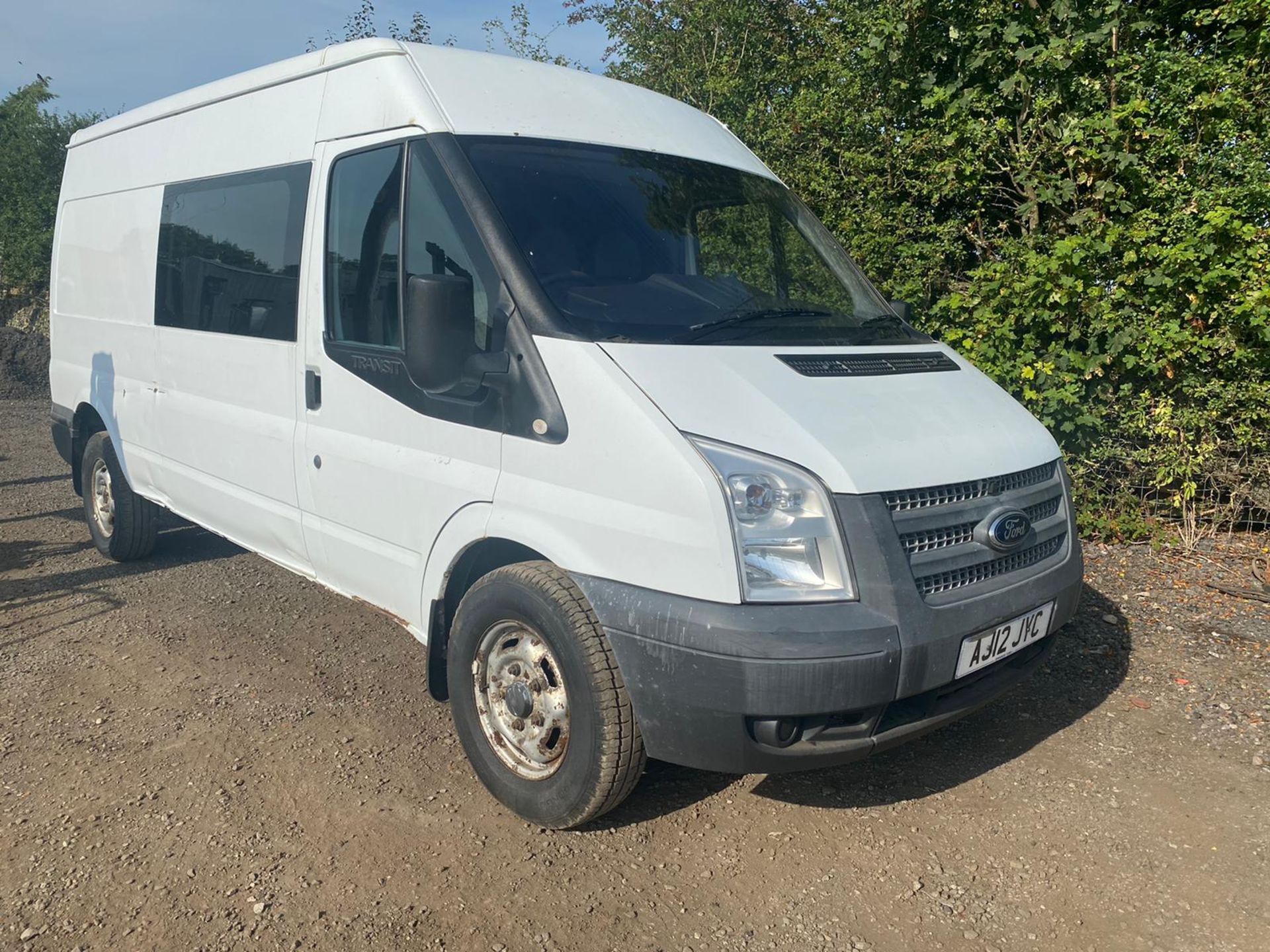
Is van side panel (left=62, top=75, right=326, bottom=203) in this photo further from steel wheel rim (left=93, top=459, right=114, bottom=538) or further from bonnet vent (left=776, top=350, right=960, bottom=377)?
bonnet vent (left=776, top=350, right=960, bottom=377)

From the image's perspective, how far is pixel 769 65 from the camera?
1013 centimetres

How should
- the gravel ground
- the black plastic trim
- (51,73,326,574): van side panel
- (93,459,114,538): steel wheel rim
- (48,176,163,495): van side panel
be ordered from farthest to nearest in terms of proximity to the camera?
the black plastic trim < (93,459,114,538): steel wheel rim < (48,176,163,495): van side panel < (51,73,326,574): van side panel < the gravel ground

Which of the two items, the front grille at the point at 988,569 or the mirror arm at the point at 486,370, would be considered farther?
the mirror arm at the point at 486,370

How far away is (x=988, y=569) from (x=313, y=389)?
2686 millimetres

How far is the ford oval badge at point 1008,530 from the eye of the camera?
3.13m

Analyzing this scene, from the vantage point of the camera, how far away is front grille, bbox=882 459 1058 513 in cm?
293

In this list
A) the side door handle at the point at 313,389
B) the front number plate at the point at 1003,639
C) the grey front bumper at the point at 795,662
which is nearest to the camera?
the grey front bumper at the point at 795,662

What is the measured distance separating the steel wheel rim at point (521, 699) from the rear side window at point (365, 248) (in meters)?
1.17

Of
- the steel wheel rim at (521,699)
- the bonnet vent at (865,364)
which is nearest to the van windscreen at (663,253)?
the bonnet vent at (865,364)

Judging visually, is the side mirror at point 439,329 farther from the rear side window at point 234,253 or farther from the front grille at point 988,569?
the front grille at point 988,569

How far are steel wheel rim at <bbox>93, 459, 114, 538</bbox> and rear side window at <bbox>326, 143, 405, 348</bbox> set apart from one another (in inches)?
129

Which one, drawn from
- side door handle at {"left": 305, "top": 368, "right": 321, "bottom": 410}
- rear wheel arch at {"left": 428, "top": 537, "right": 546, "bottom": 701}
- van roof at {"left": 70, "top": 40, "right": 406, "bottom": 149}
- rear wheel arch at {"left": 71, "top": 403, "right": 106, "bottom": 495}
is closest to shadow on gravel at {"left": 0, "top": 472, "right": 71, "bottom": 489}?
rear wheel arch at {"left": 71, "top": 403, "right": 106, "bottom": 495}

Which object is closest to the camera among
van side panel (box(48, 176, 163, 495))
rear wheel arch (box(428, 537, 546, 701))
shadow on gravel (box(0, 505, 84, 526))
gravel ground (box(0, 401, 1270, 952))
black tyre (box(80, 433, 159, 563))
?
gravel ground (box(0, 401, 1270, 952))

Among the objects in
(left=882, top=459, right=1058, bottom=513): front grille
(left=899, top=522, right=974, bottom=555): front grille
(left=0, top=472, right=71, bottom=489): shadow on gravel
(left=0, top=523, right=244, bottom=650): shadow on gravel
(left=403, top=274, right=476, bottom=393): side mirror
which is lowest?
(left=0, top=523, right=244, bottom=650): shadow on gravel
